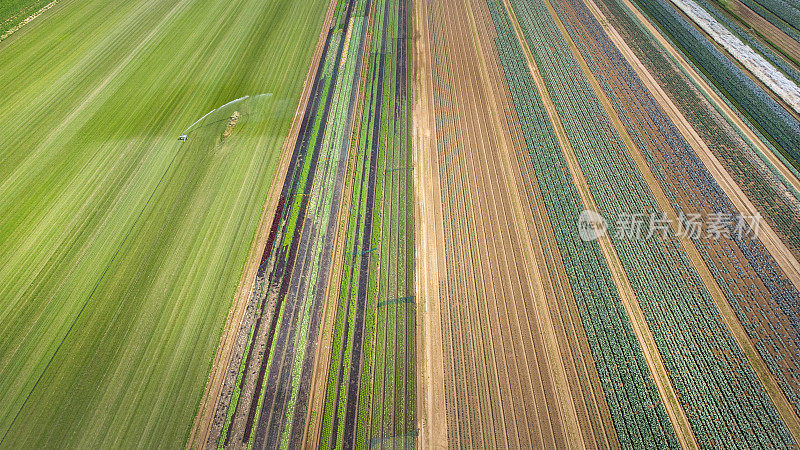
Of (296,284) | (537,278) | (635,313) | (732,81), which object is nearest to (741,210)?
(635,313)

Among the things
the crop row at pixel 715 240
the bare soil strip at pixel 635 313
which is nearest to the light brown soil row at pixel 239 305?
the bare soil strip at pixel 635 313

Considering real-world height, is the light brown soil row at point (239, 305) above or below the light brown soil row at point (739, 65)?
below

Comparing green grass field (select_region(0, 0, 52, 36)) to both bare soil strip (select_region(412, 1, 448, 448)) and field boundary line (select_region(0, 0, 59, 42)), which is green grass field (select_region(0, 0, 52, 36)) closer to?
field boundary line (select_region(0, 0, 59, 42))

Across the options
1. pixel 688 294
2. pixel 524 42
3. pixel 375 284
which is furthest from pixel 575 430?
pixel 524 42

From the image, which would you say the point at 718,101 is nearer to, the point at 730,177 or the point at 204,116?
the point at 730,177

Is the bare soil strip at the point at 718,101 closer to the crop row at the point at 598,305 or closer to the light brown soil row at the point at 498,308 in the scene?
the crop row at the point at 598,305

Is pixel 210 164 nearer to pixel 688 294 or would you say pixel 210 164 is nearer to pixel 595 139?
pixel 595 139
